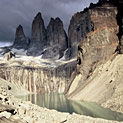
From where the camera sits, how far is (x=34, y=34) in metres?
146

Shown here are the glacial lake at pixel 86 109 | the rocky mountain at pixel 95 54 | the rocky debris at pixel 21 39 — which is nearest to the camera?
the glacial lake at pixel 86 109

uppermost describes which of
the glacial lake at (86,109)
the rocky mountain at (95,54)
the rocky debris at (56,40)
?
the rocky debris at (56,40)

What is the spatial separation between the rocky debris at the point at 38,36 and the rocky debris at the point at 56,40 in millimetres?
4591

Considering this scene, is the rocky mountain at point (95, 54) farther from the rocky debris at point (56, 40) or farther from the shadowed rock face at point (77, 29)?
the rocky debris at point (56, 40)

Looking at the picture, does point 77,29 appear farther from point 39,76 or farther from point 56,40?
point 39,76

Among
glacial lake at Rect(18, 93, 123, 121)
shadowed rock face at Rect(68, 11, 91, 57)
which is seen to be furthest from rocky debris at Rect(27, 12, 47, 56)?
glacial lake at Rect(18, 93, 123, 121)

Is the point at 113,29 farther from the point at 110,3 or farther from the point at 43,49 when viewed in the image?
the point at 43,49

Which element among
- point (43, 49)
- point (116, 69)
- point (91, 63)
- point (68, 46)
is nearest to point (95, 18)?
point (91, 63)

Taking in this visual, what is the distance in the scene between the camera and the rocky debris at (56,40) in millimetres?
131375

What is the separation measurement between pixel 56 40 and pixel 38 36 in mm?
15913

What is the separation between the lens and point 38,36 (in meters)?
144

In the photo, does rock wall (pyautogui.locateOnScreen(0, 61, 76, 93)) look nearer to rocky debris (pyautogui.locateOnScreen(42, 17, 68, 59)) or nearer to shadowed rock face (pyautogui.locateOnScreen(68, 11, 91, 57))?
shadowed rock face (pyautogui.locateOnScreen(68, 11, 91, 57))

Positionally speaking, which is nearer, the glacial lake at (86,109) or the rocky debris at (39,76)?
the glacial lake at (86,109)

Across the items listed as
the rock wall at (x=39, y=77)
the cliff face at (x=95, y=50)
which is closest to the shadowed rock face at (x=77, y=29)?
the rock wall at (x=39, y=77)
